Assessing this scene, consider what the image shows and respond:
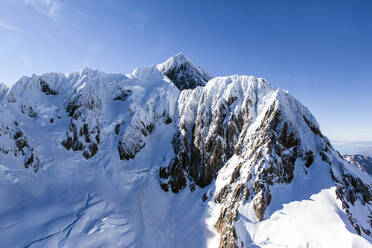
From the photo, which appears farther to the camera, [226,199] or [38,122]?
[38,122]

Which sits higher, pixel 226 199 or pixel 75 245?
pixel 226 199

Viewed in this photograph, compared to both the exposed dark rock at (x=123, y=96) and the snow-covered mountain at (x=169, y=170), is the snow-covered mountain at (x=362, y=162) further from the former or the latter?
the exposed dark rock at (x=123, y=96)

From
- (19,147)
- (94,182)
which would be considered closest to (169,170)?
(94,182)

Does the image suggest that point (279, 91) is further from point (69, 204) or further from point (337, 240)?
point (69, 204)

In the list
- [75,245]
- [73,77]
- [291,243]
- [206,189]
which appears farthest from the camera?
[73,77]

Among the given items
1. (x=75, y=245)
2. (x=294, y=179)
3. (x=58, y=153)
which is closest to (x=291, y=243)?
(x=294, y=179)
